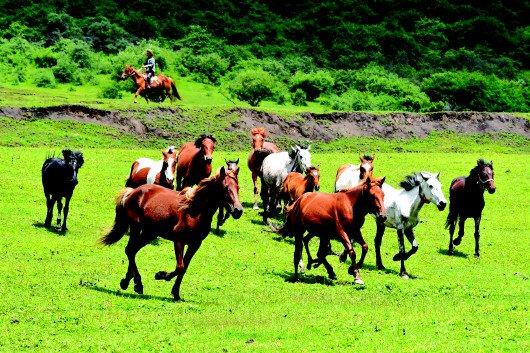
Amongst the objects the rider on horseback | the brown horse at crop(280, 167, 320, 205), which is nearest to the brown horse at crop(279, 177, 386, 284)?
the brown horse at crop(280, 167, 320, 205)

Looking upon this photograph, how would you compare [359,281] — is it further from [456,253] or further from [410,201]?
[456,253]

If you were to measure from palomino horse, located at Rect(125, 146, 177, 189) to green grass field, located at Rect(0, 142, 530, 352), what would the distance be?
1704 mm

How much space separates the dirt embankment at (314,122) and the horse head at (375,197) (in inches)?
1025

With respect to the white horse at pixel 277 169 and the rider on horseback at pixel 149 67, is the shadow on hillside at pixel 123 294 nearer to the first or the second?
the white horse at pixel 277 169

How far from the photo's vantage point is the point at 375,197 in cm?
1912

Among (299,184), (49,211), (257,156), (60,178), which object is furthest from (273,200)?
(49,211)

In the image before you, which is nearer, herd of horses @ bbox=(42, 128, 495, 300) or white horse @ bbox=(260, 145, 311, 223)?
herd of horses @ bbox=(42, 128, 495, 300)

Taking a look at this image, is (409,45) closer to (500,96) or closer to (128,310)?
(500,96)

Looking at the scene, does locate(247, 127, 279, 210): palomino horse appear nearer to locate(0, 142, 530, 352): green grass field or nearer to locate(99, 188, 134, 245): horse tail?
locate(0, 142, 530, 352): green grass field

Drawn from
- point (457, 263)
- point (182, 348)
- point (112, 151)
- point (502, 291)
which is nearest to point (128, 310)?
point (182, 348)

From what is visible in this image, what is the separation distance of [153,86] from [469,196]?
25.4 meters

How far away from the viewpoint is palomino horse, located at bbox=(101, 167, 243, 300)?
16.2 meters

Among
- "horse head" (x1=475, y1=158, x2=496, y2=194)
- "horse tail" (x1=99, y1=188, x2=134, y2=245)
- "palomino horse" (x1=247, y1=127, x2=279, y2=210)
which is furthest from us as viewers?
"palomino horse" (x1=247, y1=127, x2=279, y2=210)

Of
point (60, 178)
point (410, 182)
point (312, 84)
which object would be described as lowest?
point (60, 178)
